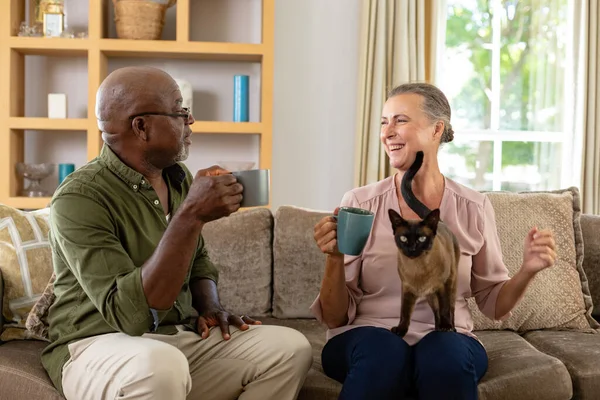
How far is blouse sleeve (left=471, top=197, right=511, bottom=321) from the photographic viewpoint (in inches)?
80.7

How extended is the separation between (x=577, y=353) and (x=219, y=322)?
3.59 ft

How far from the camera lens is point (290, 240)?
256cm

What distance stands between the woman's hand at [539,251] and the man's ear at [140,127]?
979 mm

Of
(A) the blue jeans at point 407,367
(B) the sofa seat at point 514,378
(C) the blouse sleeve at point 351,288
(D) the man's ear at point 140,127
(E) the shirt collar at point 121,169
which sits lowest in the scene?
(B) the sofa seat at point 514,378

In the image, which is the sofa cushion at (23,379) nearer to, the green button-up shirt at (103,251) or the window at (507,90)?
the green button-up shirt at (103,251)

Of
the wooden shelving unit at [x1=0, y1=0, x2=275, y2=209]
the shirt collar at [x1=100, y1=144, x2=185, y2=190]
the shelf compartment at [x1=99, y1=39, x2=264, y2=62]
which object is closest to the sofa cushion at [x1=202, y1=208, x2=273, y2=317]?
the shirt collar at [x1=100, y1=144, x2=185, y2=190]

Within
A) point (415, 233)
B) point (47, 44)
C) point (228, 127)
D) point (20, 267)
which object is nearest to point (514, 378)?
point (415, 233)

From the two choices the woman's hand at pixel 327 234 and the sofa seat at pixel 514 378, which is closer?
the woman's hand at pixel 327 234

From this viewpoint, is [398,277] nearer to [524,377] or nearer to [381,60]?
[524,377]

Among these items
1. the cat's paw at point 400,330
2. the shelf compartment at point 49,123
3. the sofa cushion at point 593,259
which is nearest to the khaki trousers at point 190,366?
the cat's paw at point 400,330

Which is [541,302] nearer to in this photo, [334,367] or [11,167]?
[334,367]

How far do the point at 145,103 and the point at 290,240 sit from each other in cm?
94

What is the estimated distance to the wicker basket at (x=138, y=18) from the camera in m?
3.77

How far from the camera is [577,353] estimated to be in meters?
2.23
